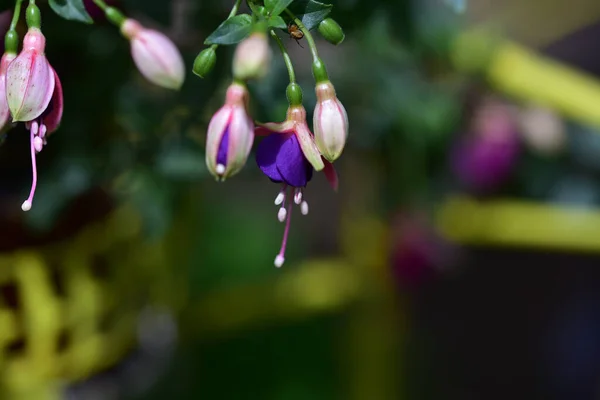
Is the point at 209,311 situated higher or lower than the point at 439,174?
lower

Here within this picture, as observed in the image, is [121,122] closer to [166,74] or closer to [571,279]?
[166,74]

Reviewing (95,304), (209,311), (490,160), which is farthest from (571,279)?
(95,304)

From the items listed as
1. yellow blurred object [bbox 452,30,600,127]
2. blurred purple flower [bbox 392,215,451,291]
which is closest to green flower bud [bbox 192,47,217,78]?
yellow blurred object [bbox 452,30,600,127]

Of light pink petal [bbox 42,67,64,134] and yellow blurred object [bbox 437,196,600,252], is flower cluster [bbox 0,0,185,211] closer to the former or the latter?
light pink petal [bbox 42,67,64,134]

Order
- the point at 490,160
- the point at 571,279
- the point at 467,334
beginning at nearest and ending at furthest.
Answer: the point at 490,160 → the point at 571,279 → the point at 467,334

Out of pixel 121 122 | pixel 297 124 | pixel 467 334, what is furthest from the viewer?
pixel 467 334

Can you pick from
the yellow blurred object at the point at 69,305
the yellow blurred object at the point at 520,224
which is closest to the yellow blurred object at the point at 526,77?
the yellow blurred object at the point at 520,224

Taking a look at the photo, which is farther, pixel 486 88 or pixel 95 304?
pixel 486 88
